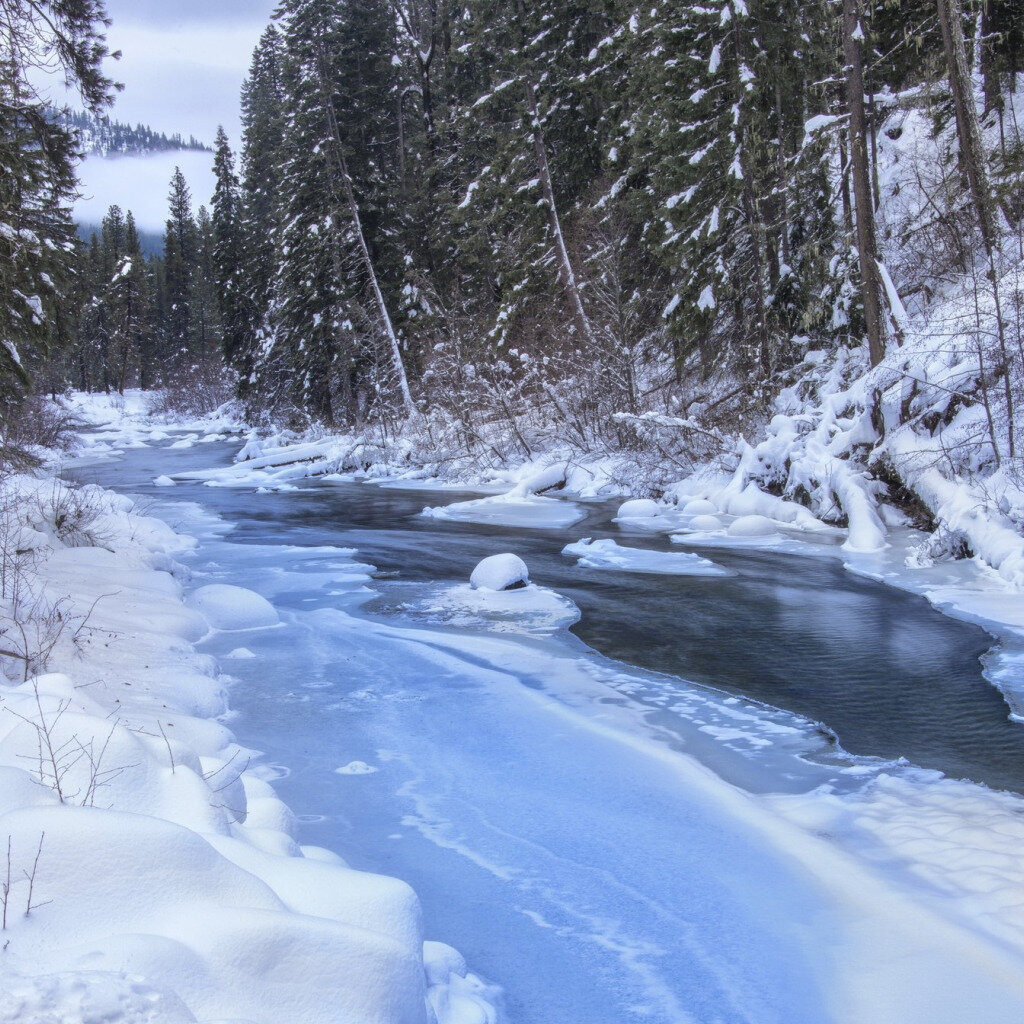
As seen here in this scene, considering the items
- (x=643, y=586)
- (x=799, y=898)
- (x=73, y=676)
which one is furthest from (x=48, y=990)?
(x=643, y=586)

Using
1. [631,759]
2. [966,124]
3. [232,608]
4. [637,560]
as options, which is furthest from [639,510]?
[631,759]

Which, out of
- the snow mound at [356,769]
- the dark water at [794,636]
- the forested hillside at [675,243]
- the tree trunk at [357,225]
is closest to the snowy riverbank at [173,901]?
the snow mound at [356,769]

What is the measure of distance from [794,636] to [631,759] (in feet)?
10.1

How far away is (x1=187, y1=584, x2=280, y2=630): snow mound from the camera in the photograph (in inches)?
324

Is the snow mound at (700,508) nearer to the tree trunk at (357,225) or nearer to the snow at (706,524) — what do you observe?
the snow at (706,524)

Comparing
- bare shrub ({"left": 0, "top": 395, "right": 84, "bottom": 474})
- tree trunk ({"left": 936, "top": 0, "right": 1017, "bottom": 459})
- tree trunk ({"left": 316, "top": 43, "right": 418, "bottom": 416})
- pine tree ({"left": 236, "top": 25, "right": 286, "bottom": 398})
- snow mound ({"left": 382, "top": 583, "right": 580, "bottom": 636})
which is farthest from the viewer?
pine tree ({"left": 236, "top": 25, "right": 286, "bottom": 398})

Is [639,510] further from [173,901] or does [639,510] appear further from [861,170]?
[173,901]

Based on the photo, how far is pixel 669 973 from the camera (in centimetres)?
325

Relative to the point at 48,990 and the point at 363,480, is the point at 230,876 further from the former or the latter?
the point at 363,480

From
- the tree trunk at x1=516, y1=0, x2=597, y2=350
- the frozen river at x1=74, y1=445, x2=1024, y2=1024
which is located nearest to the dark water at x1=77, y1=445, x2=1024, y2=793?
the frozen river at x1=74, y1=445, x2=1024, y2=1024

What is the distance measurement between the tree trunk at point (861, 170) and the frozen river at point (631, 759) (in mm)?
4913

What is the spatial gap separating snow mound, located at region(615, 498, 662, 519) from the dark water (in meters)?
1.03

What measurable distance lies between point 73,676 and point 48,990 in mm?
3959

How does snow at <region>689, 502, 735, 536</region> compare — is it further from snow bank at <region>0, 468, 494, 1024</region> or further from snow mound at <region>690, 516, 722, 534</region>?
snow bank at <region>0, 468, 494, 1024</region>
